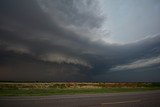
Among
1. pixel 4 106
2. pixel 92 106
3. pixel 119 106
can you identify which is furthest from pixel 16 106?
pixel 119 106

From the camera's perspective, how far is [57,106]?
417 inches

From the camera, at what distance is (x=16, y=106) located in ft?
35.2

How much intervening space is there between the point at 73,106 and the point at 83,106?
56cm

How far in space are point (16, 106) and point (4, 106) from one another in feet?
2.42

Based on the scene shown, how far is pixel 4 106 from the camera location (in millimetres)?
10852

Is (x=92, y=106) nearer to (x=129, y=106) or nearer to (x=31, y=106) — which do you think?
(x=129, y=106)

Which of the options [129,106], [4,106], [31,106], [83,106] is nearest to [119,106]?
[129,106]

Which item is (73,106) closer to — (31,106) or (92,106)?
(92,106)

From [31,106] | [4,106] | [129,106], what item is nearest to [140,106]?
[129,106]

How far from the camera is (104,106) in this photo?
35.6ft

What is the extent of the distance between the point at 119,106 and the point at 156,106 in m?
2.18

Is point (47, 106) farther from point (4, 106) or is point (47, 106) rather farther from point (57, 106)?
point (4, 106)

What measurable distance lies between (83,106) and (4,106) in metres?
4.55

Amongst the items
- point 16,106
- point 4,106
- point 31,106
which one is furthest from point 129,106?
point 4,106
